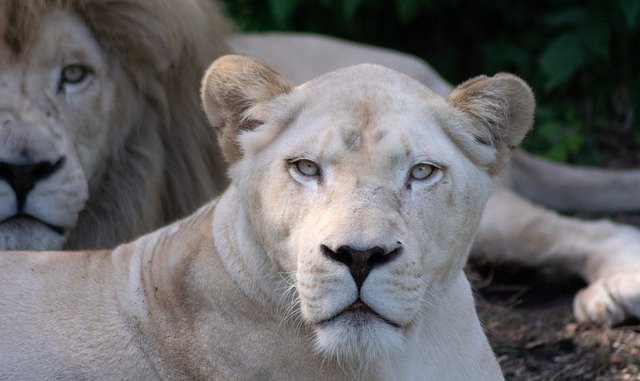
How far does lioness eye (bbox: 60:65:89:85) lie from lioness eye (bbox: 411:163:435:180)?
1209 millimetres

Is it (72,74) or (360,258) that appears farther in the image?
(72,74)

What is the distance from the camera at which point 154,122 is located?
333 centimetres

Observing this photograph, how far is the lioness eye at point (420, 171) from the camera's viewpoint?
2.10 metres

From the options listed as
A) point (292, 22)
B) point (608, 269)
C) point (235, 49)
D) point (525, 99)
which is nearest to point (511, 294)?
point (608, 269)

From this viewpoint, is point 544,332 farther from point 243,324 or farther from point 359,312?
point 359,312

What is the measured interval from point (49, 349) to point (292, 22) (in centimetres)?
309

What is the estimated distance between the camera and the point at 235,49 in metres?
3.67

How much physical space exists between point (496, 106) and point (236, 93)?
19.2 inches

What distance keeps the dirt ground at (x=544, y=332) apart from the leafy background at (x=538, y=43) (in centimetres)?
110

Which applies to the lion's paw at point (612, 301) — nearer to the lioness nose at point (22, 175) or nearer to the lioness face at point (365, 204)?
the lioness face at point (365, 204)

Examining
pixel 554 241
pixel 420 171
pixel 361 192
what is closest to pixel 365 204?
pixel 361 192

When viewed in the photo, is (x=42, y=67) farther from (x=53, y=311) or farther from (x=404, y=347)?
(x=404, y=347)

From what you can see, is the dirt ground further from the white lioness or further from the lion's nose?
the lion's nose

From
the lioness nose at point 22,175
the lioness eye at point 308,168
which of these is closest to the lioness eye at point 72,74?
the lioness nose at point 22,175
